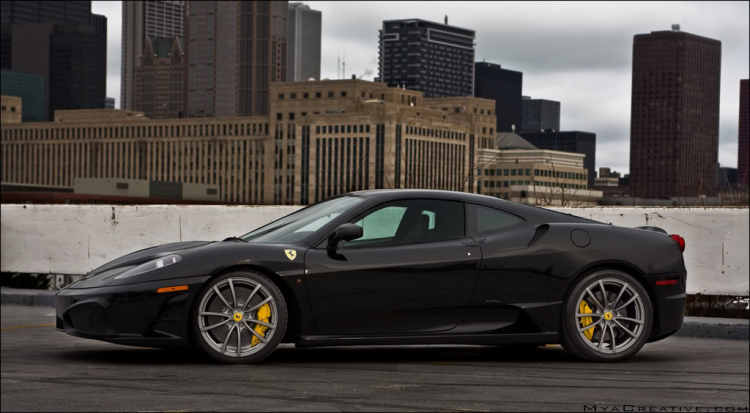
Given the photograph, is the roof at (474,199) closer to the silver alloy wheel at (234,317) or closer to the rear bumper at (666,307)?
the rear bumper at (666,307)

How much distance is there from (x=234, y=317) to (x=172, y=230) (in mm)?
6150

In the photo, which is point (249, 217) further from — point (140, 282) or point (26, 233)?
point (140, 282)

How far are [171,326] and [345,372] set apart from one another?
112 cm

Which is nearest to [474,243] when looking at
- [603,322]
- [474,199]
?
[474,199]

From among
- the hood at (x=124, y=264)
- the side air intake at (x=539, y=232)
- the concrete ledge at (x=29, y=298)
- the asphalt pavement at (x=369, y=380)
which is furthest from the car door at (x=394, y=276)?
the concrete ledge at (x=29, y=298)

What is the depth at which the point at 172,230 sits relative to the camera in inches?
504

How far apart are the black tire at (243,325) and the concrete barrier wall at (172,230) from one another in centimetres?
484

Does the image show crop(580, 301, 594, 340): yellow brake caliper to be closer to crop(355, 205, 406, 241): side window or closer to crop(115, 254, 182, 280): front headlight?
crop(355, 205, 406, 241): side window

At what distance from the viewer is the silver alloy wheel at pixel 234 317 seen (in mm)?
6828

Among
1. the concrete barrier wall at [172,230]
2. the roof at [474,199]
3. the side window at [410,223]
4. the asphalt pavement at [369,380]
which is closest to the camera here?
the asphalt pavement at [369,380]

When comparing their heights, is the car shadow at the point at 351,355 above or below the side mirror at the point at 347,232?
below

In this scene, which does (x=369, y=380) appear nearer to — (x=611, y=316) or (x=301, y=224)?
(x=301, y=224)

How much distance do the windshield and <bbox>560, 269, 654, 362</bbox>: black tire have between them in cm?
159

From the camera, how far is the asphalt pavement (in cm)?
559
